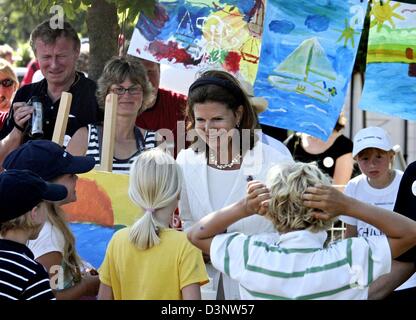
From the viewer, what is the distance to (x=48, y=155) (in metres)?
4.18

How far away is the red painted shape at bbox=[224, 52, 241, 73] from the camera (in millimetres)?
5426

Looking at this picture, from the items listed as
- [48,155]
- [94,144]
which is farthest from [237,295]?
[94,144]

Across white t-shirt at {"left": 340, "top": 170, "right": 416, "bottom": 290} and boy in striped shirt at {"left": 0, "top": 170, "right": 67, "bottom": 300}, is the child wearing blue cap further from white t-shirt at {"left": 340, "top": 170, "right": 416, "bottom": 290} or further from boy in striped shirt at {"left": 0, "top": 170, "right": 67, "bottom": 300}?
white t-shirt at {"left": 340, "top": 170, "right": 416, "bottom": 290}

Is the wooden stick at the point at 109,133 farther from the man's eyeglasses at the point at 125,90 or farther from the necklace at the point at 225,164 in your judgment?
the necklace at the point at 225,164

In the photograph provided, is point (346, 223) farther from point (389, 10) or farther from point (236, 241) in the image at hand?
point (236, 241)

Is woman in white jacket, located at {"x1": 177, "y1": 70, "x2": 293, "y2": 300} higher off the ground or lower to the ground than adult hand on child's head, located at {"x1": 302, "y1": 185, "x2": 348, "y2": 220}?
higher

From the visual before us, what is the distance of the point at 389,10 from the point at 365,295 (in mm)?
2270

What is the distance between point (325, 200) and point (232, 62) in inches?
89.0

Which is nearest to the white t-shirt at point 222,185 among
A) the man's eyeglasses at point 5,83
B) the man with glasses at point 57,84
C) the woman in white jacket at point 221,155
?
the woman in white jacket at point 221,155

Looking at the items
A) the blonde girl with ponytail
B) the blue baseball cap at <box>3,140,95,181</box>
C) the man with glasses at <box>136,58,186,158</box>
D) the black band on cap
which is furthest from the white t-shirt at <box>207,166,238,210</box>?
the man with glasses at <box>136,58,186,158</box>

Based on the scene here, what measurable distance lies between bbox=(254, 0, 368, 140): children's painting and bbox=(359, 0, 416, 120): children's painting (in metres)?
0.12

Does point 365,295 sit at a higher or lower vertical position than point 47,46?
lower

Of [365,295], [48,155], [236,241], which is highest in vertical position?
[48,155]

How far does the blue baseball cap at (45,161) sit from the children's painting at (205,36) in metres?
1.35
